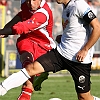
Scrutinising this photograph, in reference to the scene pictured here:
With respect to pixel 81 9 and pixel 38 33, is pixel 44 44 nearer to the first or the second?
pixel 38 33

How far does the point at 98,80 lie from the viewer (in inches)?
613

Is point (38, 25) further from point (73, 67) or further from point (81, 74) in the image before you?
point (81, 74)

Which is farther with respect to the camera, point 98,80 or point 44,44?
point 98,80

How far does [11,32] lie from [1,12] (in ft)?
28.9

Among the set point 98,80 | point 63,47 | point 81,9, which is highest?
point 81,9

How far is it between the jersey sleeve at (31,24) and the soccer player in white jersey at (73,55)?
56 cm

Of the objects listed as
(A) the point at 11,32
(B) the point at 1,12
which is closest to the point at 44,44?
(A) the point at 11,32

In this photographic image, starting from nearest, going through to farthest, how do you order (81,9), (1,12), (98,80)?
(81,9), (98,80), (1,12)

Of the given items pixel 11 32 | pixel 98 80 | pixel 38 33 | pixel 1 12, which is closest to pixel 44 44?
pixel 38 33

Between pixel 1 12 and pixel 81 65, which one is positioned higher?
pixel 1 12

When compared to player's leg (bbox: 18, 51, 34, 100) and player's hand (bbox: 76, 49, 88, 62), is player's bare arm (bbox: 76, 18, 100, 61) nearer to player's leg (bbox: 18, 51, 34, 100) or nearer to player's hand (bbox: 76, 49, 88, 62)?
player's hand (bbox: 76, 49, 88, 62)

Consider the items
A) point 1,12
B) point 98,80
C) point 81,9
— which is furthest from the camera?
point 1,12

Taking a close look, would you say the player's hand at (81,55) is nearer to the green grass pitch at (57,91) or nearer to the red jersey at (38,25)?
the red jersey at (38,25)

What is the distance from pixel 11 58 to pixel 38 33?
715cm
